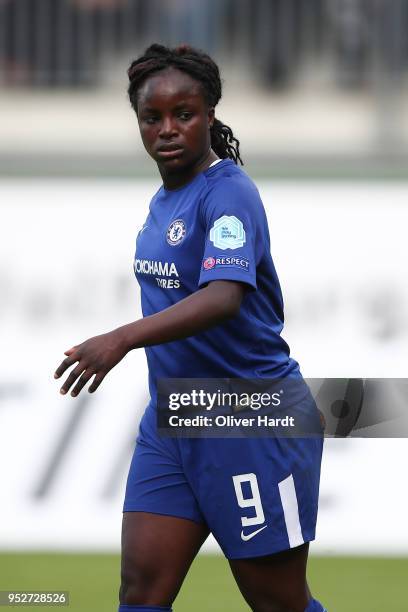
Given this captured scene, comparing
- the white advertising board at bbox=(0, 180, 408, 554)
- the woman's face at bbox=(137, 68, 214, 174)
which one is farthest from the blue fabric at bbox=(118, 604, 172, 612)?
the white advertising board at bbox=(0, 180, 408, 554)

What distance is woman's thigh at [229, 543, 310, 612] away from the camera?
385 cm

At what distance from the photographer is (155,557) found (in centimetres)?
379

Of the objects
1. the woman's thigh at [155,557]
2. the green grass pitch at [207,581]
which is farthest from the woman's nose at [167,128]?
the green grass pitch at [207,581]

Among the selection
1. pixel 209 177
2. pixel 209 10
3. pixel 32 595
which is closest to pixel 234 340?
pixel 209 177

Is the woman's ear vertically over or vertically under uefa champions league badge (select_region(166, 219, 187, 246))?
over

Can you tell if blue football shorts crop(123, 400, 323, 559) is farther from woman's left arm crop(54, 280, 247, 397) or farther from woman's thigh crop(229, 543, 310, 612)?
woman's left arm crop(54, 280, 247, 397)

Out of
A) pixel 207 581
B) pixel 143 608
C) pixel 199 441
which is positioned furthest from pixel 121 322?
pixel 143 608

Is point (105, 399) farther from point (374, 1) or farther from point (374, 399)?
point (374, 1)

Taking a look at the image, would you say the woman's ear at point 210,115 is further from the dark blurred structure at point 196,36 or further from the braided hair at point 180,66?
the dark blurred structure at point 196,36

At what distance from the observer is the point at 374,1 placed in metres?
8.09

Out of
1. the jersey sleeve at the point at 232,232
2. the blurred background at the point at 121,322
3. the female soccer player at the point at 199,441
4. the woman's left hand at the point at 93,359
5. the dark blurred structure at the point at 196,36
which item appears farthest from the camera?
the dark blurred structure at the point at 196,36

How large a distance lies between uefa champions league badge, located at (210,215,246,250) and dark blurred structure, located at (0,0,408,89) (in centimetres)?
475

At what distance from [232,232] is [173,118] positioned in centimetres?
38

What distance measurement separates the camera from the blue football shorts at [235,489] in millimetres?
3838
